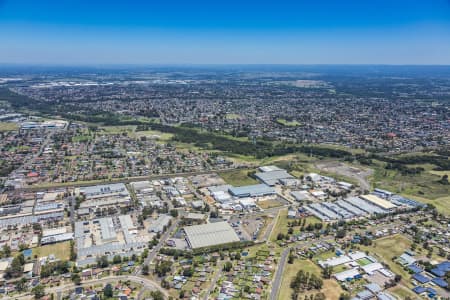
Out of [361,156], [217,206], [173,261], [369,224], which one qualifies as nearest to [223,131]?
[361,156]

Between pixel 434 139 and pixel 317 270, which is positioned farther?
pixel 434 139

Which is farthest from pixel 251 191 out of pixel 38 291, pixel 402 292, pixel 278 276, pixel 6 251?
pixel 6 251

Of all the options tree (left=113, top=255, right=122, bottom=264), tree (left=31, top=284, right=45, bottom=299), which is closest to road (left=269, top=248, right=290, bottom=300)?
tree (left=113, top=255, right=122, bottom=264)

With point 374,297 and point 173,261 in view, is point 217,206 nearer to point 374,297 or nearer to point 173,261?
point 173,261

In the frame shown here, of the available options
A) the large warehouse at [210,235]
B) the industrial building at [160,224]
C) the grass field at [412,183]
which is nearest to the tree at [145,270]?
the large warehouse at [210,235]

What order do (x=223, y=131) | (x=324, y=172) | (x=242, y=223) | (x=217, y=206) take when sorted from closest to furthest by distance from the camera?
(x=242, y=223) → (x=217, y=206) → (x=324, y=172) → (x=223, y=131)

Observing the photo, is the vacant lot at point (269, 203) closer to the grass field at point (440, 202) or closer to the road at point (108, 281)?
the grass field at point (440, 202)

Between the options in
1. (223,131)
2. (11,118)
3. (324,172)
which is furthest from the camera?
(11,118)
